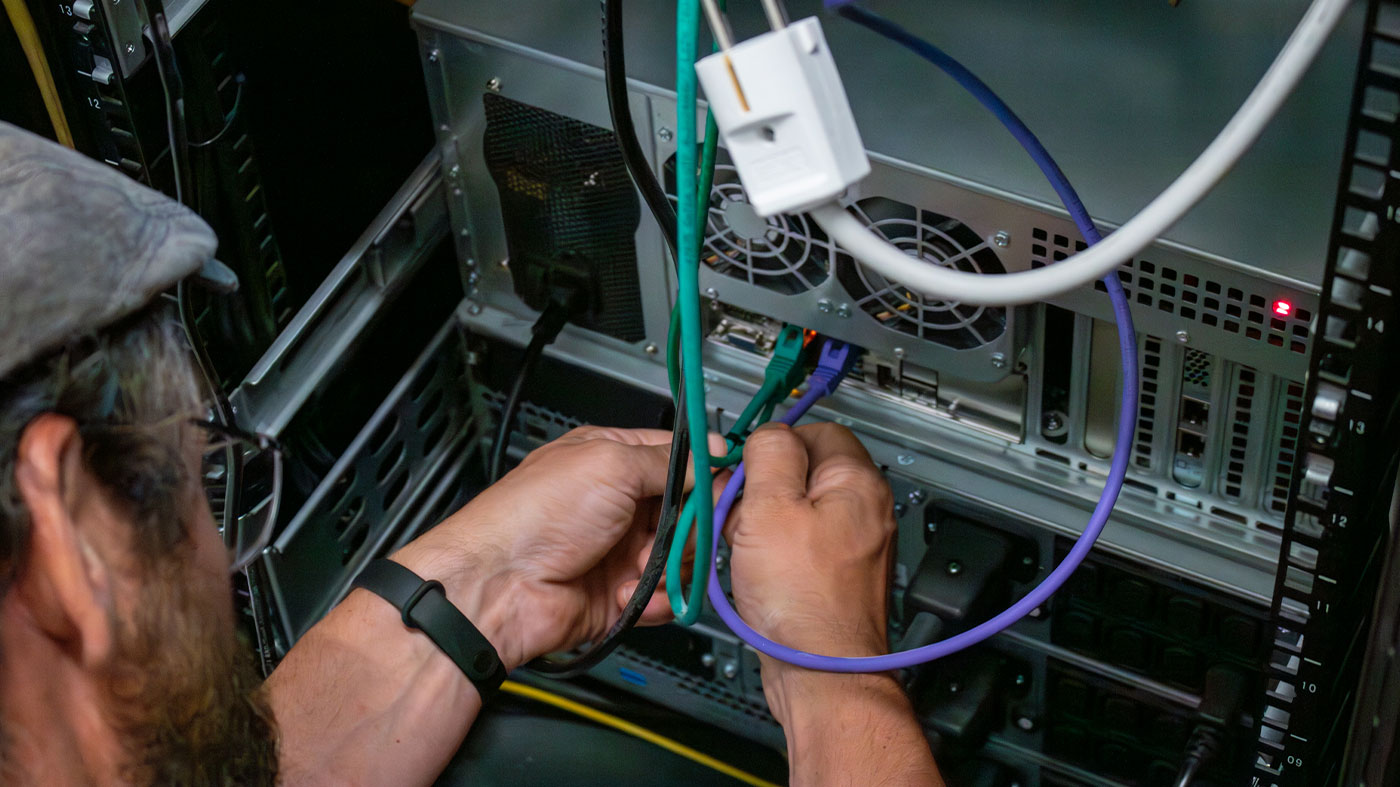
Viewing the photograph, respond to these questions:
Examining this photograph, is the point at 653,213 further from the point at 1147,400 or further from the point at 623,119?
the point at 1147,400

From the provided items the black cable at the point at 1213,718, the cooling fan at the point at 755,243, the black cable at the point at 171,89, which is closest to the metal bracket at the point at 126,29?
the black cable at the point at 171,89

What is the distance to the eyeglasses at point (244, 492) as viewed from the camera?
107 cm

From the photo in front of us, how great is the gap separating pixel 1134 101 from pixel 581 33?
402mm

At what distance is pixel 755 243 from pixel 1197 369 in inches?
12.7

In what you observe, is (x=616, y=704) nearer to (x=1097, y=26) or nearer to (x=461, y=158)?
(x=461, y=158)

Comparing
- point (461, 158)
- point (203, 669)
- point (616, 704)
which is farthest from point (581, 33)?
point (616, 704)

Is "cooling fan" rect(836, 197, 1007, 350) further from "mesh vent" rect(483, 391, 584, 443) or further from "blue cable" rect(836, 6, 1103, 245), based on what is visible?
"mesh vent" rect(483, 391, 584, 443)

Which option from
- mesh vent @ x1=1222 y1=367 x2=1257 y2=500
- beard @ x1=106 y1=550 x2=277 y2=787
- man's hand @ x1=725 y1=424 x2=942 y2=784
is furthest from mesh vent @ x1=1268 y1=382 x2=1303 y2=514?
beard @ x1=106 y1=550 x2=277 y2=787

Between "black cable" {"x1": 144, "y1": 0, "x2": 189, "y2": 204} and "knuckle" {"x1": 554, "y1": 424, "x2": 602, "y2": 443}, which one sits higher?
"black cable" {"x1": 144, "y1": 0, "x2": 189, "y2": 204}

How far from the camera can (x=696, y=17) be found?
700 mm

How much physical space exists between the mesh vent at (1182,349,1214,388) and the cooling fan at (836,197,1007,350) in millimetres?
124

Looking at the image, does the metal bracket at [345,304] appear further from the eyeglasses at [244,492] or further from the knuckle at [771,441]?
the knuckle at [771,441]

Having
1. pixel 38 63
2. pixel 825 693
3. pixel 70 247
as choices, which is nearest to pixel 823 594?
pixel 825 693

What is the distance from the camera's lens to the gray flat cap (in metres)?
0.63
